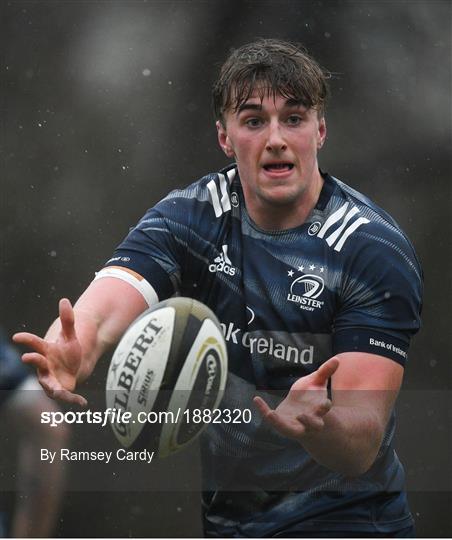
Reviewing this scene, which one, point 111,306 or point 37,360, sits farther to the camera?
point 111,306

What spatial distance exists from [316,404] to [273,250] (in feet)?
3.34

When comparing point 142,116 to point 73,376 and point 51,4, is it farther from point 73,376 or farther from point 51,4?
point 73,376

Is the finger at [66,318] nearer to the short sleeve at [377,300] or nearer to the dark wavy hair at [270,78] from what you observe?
the short sleeve at [377,300]

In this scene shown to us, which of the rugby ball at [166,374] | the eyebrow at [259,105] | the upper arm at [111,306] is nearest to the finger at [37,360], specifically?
the rugby ball at [166,374]

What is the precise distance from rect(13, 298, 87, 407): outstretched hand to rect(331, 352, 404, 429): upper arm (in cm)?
88

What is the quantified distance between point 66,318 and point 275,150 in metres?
1.02

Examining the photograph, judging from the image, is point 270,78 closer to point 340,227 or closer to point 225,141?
point 225,141

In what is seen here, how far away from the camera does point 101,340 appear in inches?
145

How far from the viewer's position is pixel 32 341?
3262mm

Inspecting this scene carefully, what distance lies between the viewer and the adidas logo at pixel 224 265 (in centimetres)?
392

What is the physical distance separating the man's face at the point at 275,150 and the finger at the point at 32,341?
3.33 ft

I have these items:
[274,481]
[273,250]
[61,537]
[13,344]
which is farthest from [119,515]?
[273,250]

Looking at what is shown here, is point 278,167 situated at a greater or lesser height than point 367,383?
greater

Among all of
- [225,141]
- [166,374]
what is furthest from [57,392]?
[225,141]
